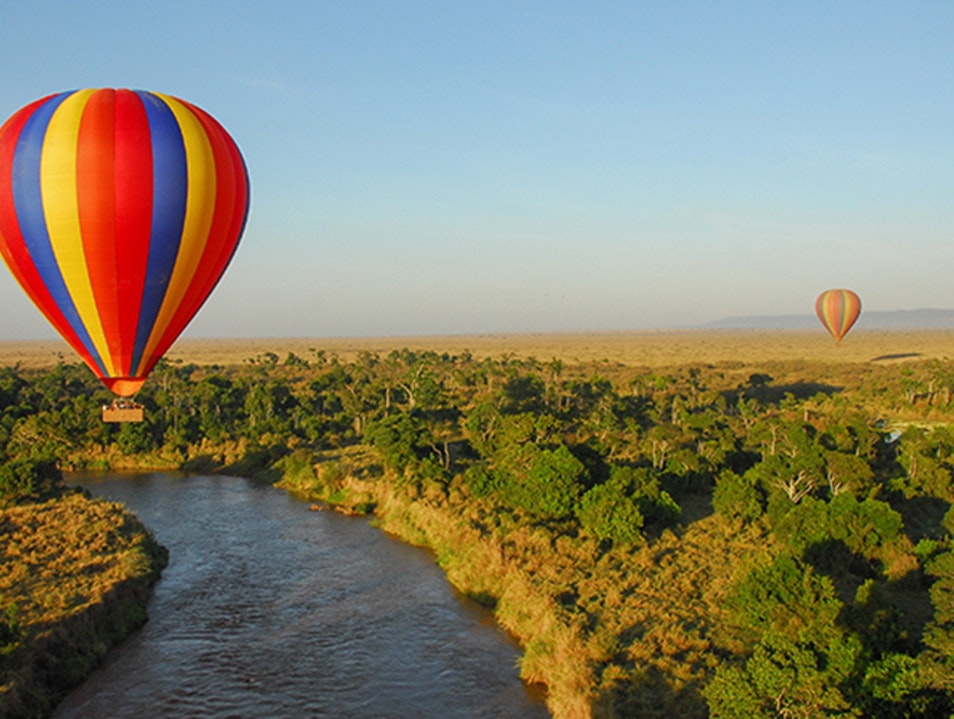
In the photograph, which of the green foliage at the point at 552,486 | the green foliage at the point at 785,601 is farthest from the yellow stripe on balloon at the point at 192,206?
the green foliage at the point at 785,601

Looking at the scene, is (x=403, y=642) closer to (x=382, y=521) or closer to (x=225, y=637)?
(x=225, y=637)

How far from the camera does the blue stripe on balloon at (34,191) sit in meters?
20.2

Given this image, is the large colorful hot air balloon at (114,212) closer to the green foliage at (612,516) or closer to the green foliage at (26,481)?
the green foliage at (26,481)

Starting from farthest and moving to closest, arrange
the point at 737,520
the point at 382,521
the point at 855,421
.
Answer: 1. the point at 855,421
2. the point at 382,521
3. the point at 737,520

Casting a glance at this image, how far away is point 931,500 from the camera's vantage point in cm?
3180

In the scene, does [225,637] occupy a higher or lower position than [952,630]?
lower

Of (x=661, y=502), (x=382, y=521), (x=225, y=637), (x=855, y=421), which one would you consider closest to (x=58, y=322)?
(x=225, y=637)

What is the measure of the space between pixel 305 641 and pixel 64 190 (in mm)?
14154

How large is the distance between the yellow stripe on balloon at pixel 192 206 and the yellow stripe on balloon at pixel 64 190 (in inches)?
87.4

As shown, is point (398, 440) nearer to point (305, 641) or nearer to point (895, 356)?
point (305, 641)

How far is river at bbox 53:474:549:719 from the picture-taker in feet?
61.7

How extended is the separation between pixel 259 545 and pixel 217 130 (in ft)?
57.3

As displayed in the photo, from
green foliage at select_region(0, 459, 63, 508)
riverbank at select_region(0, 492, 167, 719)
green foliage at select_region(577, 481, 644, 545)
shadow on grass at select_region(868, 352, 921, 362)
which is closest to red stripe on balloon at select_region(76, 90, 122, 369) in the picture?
riverbank at select_region(0, 492, 167, 719)

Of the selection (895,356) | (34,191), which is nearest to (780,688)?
(34,191)
